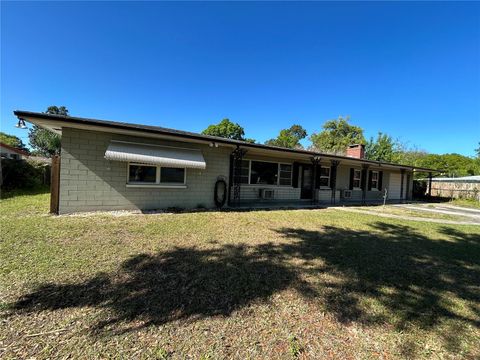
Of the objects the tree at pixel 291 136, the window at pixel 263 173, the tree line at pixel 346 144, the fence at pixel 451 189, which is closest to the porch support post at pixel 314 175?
the window at pixel 263 173

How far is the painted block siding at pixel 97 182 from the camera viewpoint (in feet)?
25.4

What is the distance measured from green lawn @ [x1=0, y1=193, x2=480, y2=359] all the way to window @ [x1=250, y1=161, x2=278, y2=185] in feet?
23.1

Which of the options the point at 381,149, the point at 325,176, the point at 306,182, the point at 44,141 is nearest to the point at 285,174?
the point at 306,182

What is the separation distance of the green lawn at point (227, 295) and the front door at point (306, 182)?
864 cm

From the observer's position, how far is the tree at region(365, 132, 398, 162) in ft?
117

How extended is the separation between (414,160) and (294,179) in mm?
39343

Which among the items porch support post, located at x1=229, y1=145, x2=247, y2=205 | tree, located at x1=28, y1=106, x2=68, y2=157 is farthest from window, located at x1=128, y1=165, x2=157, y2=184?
tree, located at x1=28, y1=106, x2=68, y2=157

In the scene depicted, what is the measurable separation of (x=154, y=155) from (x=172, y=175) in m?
1.41

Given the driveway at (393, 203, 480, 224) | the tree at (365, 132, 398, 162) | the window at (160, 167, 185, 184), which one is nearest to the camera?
the window at (160, 167, 185, 184)

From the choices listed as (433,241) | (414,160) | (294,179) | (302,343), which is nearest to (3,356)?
(302,343)

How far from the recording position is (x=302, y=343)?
2.37 m

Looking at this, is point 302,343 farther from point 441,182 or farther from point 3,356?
point 441,182

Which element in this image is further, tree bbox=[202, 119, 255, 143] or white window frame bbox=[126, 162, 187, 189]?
tree bbox=[202, 119, 255, 143]

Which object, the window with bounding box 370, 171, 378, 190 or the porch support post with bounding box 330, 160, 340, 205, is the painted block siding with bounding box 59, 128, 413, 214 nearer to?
the porch support post with bounding box 330, 160, 340, 205
